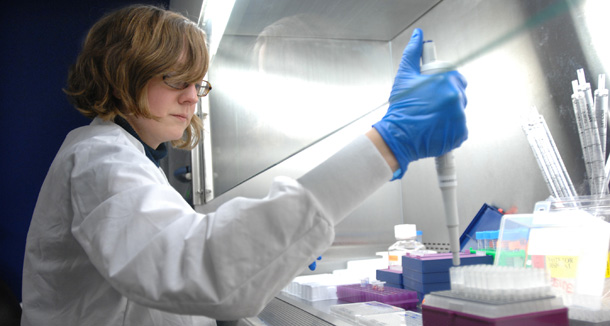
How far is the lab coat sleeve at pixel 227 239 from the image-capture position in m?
0.65

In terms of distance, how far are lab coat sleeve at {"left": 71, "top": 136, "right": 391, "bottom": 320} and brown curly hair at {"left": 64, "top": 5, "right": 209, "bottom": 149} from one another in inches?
16.2

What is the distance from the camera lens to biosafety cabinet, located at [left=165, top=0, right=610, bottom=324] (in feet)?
3.09

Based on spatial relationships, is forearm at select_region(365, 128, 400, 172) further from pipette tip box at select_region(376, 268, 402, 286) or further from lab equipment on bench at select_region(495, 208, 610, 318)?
pipette tip box at select_region(376, 268, 402, 286)

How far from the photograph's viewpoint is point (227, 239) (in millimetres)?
653

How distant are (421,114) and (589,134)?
0.56 meters

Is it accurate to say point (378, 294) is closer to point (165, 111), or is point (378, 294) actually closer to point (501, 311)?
point (501, 311)

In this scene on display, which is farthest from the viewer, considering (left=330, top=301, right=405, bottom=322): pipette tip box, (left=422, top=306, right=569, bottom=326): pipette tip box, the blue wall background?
the blue wall background

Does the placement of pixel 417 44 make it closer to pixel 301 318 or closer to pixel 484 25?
pixel 484 25

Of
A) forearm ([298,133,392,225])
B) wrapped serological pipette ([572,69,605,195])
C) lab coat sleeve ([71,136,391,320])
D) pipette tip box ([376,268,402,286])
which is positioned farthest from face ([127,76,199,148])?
wrapped serological pipette ([572,69,605,195])

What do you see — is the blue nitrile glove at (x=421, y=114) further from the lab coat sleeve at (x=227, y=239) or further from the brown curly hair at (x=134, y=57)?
the brown curly hair at (x=134, y=57)

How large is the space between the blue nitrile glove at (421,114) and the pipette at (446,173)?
0.03 ft

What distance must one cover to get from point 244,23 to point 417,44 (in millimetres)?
866

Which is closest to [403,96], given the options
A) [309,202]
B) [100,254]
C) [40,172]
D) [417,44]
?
[417,44]

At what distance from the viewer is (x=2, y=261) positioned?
113 inches
